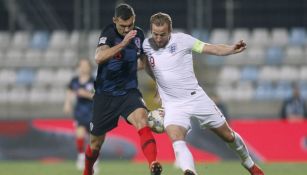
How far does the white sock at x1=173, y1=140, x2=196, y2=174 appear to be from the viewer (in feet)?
30.7

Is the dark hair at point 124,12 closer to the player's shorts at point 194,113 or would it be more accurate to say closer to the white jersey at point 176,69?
the white jersey at point 176,69

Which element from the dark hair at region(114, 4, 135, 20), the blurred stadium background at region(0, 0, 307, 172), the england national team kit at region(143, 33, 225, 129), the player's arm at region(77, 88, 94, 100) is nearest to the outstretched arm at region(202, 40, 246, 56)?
the england national team kit at region(143, 33, 225, 129)

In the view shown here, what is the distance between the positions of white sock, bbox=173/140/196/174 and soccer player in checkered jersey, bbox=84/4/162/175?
1.52 feet

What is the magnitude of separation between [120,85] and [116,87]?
A: 0.18ft

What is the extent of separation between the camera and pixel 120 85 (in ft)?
34.8

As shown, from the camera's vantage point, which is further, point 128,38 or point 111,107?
point 111,107

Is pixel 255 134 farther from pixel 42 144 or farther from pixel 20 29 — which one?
pixel 20 29

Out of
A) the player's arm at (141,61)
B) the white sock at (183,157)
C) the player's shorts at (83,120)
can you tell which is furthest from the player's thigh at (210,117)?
the player's shorts at (83,120)

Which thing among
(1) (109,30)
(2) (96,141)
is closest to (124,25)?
(1) (109,30)

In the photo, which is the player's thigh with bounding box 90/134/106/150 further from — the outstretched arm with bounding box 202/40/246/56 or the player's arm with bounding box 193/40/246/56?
the outstretched arm with bounding box 202/40/246/56

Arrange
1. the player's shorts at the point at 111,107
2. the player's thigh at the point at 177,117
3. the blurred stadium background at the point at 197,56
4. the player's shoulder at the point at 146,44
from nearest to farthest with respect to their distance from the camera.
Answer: the player's thigh at the point at 177,117 < the player's shoulder at the point at 146,44 < the player's shorts at the point at 111,107 < the blurred stadium background at the point at 197,56

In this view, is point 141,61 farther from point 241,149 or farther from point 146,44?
point 241,149

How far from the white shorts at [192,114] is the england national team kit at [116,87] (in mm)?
655

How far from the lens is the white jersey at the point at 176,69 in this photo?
33.3ft
